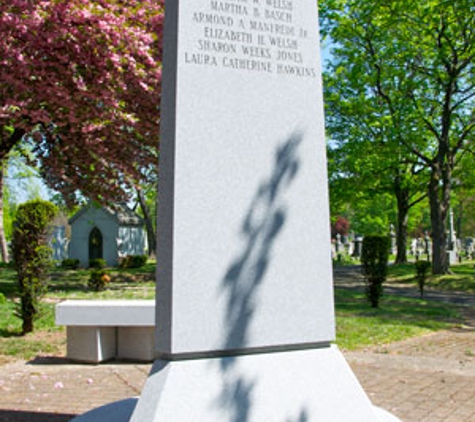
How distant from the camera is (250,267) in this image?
3.70 meters

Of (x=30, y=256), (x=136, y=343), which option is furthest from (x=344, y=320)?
(x=30, y=256)

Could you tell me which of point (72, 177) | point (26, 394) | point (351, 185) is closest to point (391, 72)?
point (351, 185)

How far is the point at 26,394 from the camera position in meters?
5.75

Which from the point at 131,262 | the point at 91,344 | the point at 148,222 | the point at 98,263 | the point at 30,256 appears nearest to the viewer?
the point at 91,344

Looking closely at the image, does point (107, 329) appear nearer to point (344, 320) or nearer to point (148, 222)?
point (344, 320)

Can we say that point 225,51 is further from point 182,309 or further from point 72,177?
point 72,177

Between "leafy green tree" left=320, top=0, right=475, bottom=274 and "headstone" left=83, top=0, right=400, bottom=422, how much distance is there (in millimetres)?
20239

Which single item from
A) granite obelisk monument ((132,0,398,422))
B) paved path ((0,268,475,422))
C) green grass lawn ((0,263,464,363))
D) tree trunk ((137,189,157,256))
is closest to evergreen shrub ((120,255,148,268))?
tree trunk ((137,189,157,256))

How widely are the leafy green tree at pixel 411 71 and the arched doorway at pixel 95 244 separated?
1826 cm

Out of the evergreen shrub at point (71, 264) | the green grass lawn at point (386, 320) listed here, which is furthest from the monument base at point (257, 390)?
the evergreen shrub at point (71, 264)

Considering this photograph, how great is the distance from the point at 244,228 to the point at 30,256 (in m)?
7.13

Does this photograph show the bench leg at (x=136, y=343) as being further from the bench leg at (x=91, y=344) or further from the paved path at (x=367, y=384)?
the paved path at (x=367, y=384)

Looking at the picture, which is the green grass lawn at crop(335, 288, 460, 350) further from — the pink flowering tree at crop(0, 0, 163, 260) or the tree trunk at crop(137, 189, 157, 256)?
the tree trunk at crop(137, 189, 157, 256)

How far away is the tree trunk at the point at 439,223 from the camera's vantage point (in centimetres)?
2458
